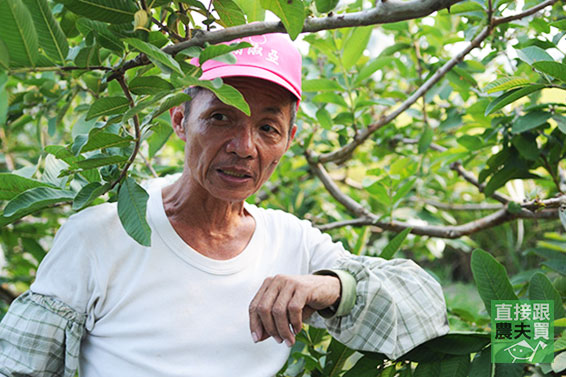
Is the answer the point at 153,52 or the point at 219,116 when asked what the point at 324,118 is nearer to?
the point at 219,116

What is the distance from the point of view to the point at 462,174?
6.25ft

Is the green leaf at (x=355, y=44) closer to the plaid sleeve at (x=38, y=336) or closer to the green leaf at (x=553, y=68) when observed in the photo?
the green leaf at (x=553, y=68)

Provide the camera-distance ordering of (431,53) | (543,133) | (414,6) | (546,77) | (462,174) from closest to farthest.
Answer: (414,6) → (546,77) → (543,133) → (431,53) → (462,174)

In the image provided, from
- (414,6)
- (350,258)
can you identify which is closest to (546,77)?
(414,6)

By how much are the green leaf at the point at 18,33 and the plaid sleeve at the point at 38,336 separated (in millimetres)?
490

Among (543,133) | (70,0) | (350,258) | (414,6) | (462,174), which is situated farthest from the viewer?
(462,174)

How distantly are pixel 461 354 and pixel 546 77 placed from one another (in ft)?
1.82

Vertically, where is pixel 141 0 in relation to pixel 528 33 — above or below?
below

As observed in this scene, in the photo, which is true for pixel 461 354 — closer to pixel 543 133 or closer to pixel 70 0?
pixel 543 133

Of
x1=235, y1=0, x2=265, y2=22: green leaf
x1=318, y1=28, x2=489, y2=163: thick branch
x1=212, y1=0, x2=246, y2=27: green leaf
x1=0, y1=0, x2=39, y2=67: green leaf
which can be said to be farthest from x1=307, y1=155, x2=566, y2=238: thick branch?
x1=0, y1=0, x2=39, y2=67: green leaf

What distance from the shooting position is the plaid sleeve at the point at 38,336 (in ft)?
3.27

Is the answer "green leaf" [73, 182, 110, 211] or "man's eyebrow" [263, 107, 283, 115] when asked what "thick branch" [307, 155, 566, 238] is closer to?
"man's eyebrow" [263, 107, 283, 115]

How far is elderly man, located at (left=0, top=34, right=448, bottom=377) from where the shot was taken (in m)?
1.03

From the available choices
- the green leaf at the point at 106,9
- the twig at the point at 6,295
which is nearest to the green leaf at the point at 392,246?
the green leaf at the point at 106,9
